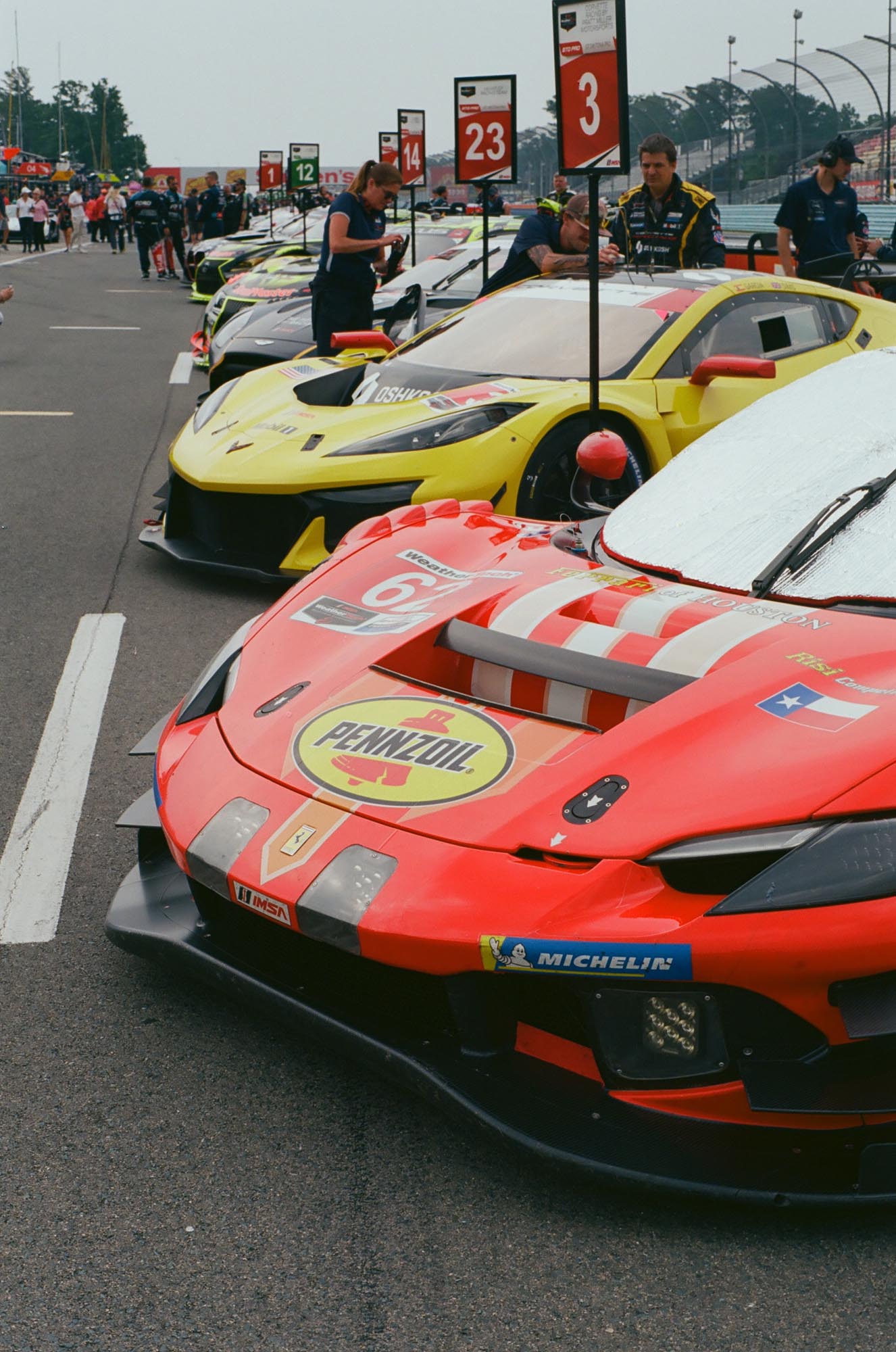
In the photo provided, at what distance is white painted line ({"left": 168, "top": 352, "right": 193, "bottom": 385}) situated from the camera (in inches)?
484

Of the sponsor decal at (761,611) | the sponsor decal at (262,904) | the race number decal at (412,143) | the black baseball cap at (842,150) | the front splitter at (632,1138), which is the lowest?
the front splitter at (632,1138)

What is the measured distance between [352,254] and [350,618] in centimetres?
581

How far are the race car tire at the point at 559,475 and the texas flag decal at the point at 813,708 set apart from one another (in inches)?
120

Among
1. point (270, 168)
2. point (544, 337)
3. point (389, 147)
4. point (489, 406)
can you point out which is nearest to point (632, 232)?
point (544, 337)

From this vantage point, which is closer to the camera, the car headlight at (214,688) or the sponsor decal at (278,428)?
the car headlight at (214,688)

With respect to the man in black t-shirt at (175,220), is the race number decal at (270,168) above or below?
above

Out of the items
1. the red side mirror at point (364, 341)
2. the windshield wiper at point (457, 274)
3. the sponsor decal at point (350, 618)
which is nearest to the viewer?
the sponsor decal at point (350, 618)

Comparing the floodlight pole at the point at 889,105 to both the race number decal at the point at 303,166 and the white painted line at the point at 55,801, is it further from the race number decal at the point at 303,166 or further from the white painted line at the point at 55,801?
the white painted line at the point at 55,801

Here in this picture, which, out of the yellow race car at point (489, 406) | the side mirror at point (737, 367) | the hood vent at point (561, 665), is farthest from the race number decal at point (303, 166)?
the hood vent at point (561, 665)

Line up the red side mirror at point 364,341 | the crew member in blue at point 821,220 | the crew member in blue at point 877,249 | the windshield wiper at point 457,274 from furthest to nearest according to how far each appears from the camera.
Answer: the windshield wiper at point 457,274
the crew member in blue at point 877,249
the crew member in blue at point 821,220
the red side mirror at point 364,341

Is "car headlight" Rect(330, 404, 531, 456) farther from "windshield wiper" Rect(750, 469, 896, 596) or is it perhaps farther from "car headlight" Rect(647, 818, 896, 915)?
"car headlight" Rect(647, 818, 896, 915)

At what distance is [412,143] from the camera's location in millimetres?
14953

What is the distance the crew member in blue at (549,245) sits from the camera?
757cm

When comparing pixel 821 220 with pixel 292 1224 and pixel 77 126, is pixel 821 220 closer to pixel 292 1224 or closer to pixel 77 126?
pixel 292 1224
